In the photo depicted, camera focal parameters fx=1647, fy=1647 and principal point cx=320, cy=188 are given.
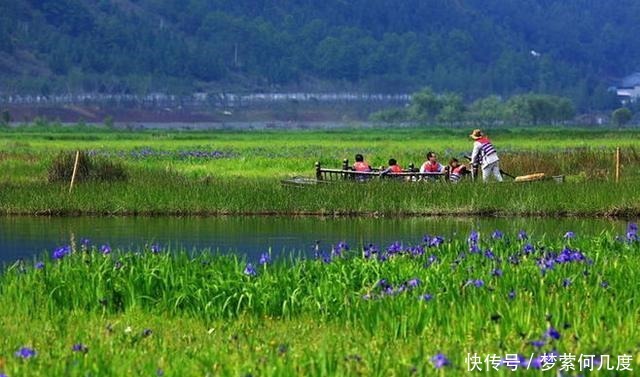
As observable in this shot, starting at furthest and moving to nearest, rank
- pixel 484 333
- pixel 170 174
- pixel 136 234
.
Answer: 1. pixel 170 174
2. pixel 136 234
3. pixel 484 333

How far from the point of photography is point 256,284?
16.7 m

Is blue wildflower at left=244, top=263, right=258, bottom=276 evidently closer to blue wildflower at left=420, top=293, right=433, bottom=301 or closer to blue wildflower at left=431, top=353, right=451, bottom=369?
blue wildflower at left=420, top=293, right=433, bottom=301

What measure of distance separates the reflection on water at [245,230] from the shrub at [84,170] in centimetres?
560

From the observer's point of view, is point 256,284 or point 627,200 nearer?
point 256,284

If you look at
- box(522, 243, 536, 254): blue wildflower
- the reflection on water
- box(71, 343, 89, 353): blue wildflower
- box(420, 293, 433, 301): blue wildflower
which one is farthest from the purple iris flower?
the reflection on water

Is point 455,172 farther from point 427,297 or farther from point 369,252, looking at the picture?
point 427,297

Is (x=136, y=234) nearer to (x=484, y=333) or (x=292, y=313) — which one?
(x=292, y=313)

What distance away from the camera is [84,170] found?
3778 cm

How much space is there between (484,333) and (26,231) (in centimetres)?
1645

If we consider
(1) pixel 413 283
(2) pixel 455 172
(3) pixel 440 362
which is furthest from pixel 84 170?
(3) pixel 440 362

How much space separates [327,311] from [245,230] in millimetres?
13806

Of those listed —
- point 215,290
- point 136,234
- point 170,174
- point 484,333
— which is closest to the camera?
point 484,333

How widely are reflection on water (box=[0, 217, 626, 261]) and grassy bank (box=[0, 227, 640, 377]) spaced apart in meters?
6.98

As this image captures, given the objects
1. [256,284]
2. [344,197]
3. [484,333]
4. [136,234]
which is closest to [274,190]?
[344,197]
